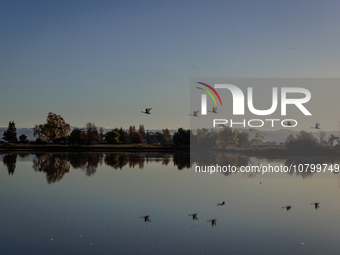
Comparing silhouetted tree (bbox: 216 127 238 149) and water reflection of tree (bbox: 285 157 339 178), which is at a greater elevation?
silhouetted tree (bbox: 216 127 238 149)

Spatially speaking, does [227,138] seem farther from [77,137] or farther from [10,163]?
[10,163]

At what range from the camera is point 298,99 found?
30.2 meters

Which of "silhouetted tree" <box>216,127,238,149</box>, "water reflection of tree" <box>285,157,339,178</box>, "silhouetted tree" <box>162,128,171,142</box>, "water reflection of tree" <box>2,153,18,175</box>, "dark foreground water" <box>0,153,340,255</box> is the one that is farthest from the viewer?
"silhouetted tree" <box>162,128,171,142</box>

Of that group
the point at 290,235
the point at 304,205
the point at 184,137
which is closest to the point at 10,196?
the point at 290,235

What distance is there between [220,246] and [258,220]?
3.53 m

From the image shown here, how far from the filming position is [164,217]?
1287 cm

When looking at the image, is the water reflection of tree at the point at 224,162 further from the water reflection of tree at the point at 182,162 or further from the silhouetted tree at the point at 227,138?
the silhouetted tree at the point at 227,138

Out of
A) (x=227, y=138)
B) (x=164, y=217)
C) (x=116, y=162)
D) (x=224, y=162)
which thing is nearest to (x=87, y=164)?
(x=116, y=162)

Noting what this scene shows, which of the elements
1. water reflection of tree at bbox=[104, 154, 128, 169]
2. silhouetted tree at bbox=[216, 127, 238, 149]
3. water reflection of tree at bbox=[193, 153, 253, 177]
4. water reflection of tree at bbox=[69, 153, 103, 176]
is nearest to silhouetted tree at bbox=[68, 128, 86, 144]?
silhouetted tree at bbox=[216, 127, 238, 149]

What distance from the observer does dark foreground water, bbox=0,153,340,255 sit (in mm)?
9727

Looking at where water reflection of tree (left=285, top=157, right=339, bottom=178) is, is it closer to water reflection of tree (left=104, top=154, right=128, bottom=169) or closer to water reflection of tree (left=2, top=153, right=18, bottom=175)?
water reflection of tree (left=104, top=154, right=128, bottom=169)

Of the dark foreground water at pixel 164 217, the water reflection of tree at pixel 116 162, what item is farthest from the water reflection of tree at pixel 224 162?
the dark foreground water at pixel 164 217

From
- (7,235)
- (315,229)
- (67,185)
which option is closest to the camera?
(7,235)

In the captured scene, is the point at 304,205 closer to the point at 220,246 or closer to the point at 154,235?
the point at 220,246
